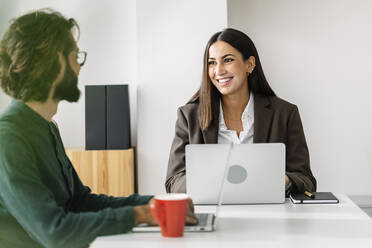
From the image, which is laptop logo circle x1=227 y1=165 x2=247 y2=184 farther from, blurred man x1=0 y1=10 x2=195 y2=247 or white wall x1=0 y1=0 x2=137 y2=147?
white wall x1=0 y1=0 x2=137 y2=147

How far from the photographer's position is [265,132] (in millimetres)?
2490

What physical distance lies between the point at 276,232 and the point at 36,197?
673 mm

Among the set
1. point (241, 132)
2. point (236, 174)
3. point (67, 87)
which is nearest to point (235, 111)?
point (241, 132)

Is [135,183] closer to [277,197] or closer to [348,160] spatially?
[348,160]

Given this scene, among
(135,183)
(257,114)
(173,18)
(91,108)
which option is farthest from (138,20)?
(257,114)

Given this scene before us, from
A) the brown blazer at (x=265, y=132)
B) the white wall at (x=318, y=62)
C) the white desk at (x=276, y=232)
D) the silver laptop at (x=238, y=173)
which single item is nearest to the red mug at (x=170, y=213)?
the white desk at (x=276, y=232)

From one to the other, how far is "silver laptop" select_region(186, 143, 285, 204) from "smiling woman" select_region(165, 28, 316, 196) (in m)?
0.61

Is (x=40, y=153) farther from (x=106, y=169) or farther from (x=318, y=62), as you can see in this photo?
(x=318, y=62)

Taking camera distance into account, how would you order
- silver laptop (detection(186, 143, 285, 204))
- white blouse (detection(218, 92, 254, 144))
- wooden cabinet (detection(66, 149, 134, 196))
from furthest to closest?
wooden cabinet (detection(66, 149, 134, 196)) → white blouse (detection(218, 92, 254, 144)) → silver laptop (detection(186, 143, 285, 204))

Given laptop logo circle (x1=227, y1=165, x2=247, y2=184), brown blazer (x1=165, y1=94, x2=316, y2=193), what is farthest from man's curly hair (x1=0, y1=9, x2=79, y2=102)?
brown blazer (x1=165, y1=94, x2=316, y2=193)

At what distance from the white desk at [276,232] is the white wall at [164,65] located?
191cm

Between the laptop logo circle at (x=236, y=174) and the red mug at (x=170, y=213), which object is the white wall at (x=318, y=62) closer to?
the laptop logo circle at (x=236, y=174)

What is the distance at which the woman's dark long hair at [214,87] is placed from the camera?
8.36ft

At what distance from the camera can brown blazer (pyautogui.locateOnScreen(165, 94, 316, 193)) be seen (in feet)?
7.89
